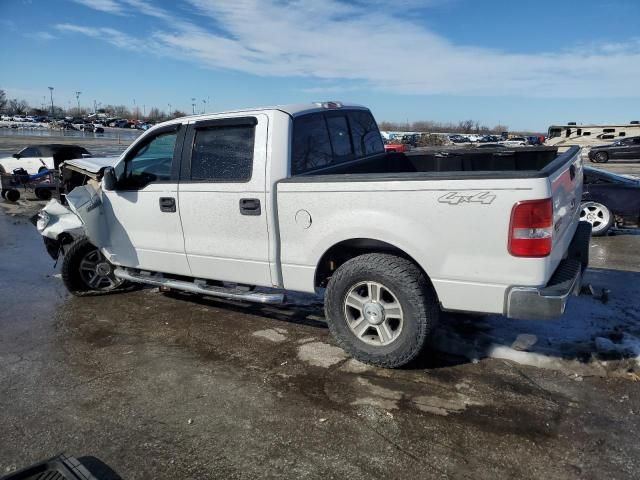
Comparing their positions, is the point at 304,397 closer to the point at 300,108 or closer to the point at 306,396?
the point at 306,396

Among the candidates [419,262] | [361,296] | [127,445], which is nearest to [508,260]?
[419,262]

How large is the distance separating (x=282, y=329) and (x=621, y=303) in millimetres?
3518

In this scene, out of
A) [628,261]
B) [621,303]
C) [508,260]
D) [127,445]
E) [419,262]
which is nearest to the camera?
[127,445]

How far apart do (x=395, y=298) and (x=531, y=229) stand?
109 cm

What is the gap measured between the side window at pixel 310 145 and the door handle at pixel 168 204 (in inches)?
51.2

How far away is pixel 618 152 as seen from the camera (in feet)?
87.7

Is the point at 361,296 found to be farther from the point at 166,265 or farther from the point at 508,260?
the point at 166,265

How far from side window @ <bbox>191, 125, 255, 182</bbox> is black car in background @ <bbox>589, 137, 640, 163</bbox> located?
1088 inches

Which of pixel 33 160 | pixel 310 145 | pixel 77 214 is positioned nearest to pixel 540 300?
pixel 310 145

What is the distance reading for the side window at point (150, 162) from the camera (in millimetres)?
4840

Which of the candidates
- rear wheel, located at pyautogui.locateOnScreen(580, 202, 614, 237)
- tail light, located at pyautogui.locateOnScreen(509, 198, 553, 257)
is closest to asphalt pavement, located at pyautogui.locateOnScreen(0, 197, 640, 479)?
tail light, located at pyautogui.locateOnScreen(509, 198, 553, 257)

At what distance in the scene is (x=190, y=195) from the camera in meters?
4.55

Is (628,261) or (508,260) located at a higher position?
(508,260)

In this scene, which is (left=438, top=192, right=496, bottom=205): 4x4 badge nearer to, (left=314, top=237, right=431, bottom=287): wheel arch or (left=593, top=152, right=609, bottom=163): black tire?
(left=314, top=237, right=431, bottom=287): wheel arch
